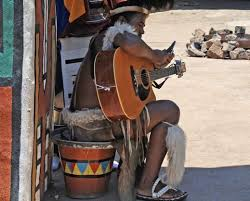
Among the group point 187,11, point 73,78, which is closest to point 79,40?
point 73,78

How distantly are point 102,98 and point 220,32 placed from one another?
681 cm

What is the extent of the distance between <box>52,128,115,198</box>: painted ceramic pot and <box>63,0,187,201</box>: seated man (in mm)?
67

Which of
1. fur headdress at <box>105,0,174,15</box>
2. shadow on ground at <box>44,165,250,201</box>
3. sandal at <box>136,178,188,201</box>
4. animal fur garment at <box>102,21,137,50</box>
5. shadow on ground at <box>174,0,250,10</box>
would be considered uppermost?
fur headdress at <box>105,0,174,15</box>

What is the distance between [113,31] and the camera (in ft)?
14.2

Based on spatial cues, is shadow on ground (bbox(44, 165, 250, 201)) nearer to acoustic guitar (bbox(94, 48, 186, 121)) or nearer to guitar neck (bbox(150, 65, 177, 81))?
acoustic guitar (bbox(94, 48, 186, 121))

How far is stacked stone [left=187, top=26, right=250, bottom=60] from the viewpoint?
9938mm

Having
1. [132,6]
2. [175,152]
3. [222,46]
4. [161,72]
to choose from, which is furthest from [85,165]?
[222,46]

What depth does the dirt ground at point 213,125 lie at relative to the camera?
4805 mm

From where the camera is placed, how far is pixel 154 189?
4520 millimetres

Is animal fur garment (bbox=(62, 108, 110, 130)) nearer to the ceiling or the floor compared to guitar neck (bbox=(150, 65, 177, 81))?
nearer to the floor

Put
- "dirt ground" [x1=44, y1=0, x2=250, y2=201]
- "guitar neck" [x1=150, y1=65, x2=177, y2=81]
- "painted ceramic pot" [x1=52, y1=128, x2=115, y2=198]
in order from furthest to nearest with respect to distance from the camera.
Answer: "dirt ground" [x1=44, y1=0, x2=250, y2=201]
"guitar neck" [x1=150, y1=65, x2=177, y2=81]
"painted ceramic pot" [x1=52, y1=128, x2=115, y2=198]

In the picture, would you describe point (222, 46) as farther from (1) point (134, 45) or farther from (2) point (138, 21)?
(1) point (134, 45)

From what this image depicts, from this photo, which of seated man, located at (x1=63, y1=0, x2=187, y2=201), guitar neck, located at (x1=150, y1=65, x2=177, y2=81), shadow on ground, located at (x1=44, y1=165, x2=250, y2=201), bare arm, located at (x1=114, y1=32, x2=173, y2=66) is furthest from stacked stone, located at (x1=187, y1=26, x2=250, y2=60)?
bare arm, located at (x1=114, y1=32, x2=173, y2=66)

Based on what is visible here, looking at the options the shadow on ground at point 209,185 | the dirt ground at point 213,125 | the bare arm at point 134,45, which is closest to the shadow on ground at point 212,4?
the dirt ground at point 213,125
